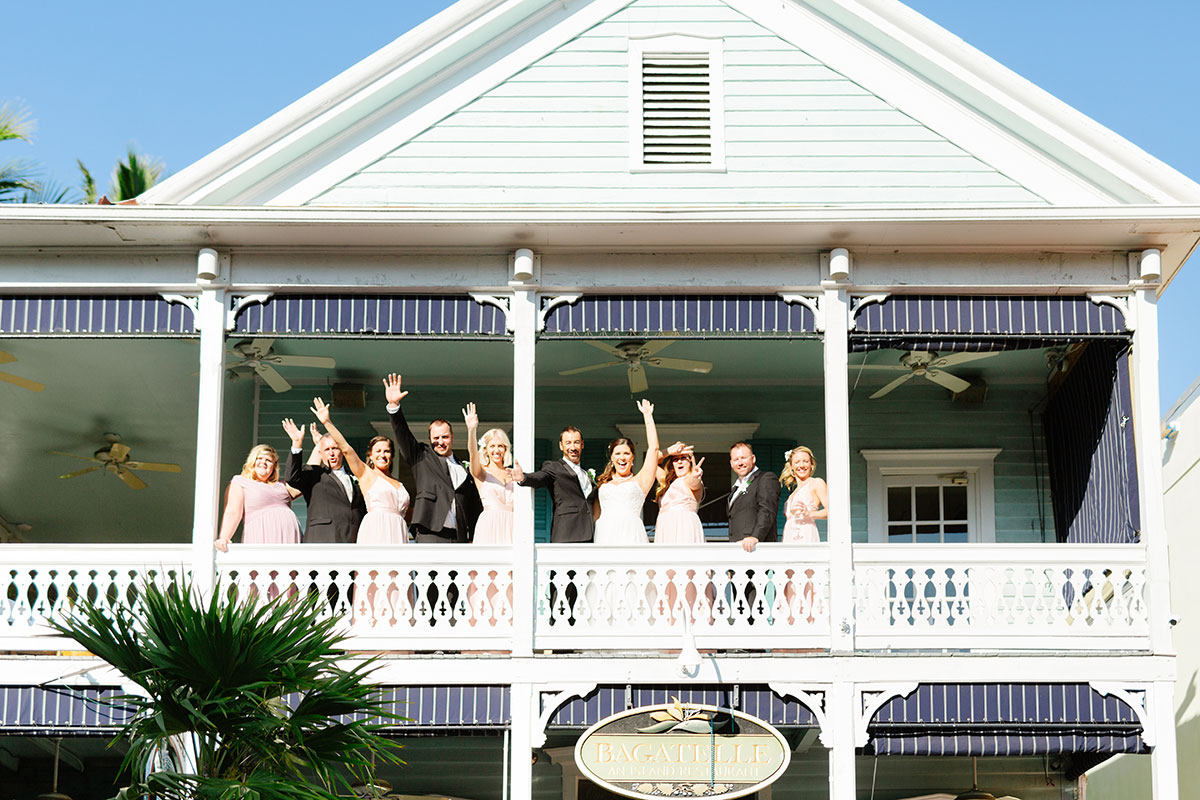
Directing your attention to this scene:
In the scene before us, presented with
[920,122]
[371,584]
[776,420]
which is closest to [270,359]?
[371,584]

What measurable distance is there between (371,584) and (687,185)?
168 inches

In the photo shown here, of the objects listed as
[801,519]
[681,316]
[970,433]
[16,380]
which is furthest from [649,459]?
[16,380]

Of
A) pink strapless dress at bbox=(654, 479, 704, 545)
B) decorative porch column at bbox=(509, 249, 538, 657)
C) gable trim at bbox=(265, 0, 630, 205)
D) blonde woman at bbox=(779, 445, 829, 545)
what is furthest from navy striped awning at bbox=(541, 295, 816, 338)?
gable trim at bbox=(265, 0, 630, 205)

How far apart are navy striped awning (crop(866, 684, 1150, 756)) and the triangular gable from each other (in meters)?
4.03

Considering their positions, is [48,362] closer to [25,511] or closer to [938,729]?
[25,511]

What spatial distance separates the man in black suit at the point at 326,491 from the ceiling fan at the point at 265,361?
132 centimetres

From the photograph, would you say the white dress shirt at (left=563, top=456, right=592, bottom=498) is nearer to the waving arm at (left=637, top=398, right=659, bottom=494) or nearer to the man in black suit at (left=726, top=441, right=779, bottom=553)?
the waving arm at (left=637, top=398, right=659, bottom=494)

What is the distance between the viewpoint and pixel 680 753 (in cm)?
1406

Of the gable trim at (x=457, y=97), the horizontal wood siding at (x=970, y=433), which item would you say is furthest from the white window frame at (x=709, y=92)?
the horizontal wood siding at (x=970, y=433)

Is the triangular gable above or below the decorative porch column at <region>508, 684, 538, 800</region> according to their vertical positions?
above

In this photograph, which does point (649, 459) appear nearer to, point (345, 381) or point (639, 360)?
point (639, 360)

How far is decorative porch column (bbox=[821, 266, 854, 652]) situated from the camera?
1438 centimetres

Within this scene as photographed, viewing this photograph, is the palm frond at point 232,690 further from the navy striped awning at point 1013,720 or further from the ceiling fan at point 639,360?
the ceiling fan at point 639,360

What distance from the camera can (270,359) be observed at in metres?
17.3
